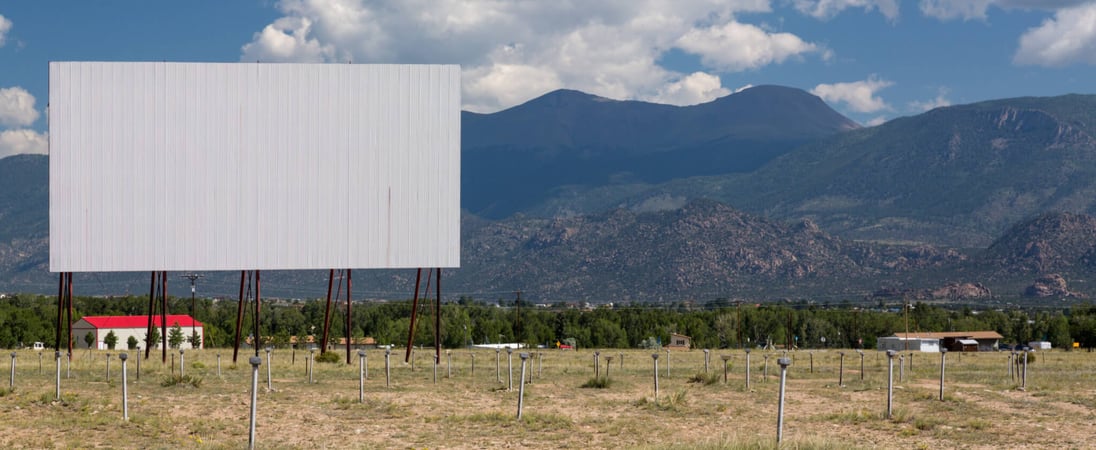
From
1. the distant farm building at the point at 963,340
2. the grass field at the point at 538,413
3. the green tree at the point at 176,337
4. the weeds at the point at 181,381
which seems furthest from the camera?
the distant farm building at the point at 963,340

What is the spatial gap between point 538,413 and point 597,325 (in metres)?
101

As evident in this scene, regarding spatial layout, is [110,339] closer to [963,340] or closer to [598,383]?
[963,340]

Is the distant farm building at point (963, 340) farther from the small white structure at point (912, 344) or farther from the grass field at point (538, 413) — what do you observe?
the grass field at point (538, 413)

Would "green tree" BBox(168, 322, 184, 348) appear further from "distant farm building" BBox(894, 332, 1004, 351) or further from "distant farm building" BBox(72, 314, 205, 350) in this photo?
"distant farm building" BBox(894, 332, 1004, 351)

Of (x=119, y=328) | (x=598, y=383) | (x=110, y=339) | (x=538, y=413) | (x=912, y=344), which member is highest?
(x=538, y=413)

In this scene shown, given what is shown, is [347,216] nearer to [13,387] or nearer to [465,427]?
[13,387]

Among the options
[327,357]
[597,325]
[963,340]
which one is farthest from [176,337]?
[963,340]

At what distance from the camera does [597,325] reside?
127m

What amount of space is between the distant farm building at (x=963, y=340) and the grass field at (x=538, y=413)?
64.0m

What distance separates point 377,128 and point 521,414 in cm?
2137

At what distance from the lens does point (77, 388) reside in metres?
31.6

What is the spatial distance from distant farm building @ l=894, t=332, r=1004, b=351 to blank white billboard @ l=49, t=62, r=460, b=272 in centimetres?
6021

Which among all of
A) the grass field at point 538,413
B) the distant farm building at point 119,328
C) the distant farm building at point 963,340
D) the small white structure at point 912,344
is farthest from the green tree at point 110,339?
the distant farm building at point 963,340

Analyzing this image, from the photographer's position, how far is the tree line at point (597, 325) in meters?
118
